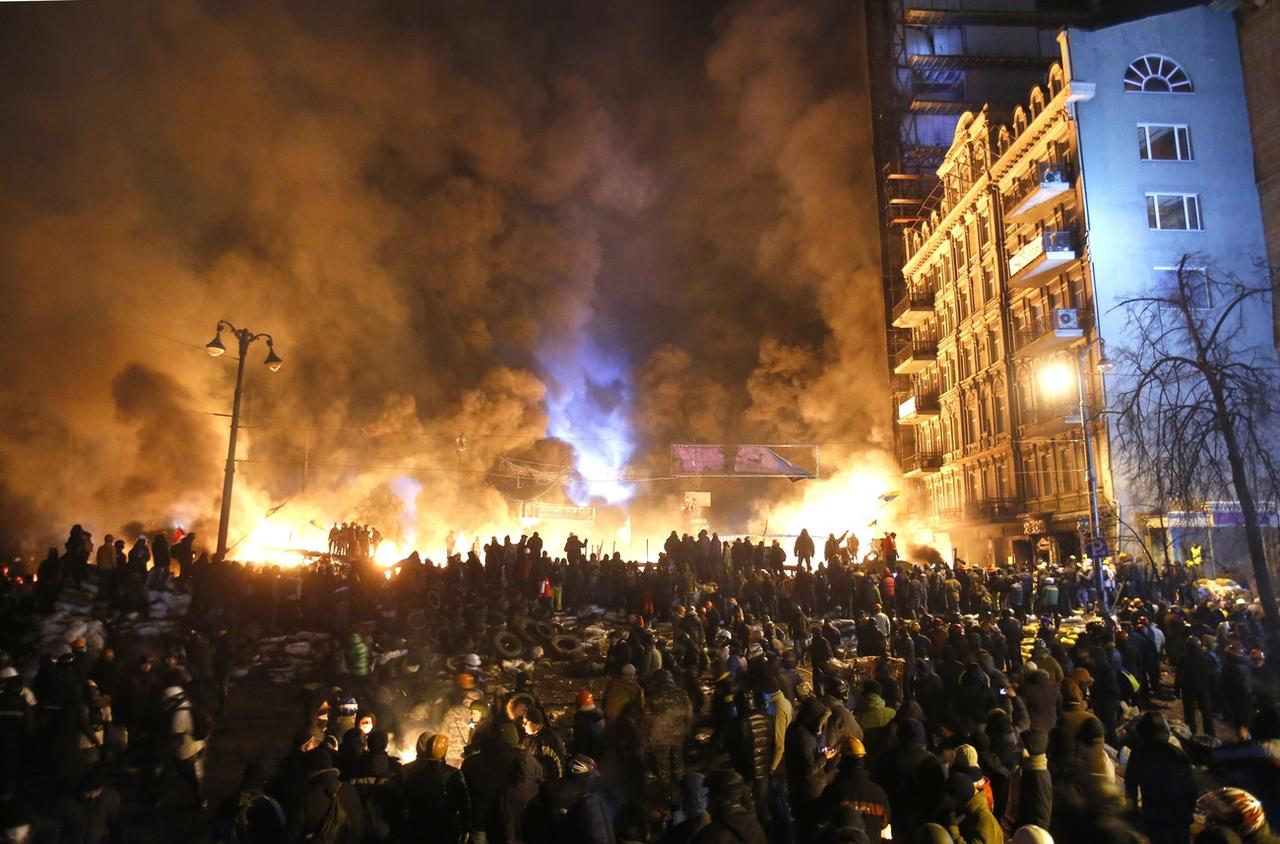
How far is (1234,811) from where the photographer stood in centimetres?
459

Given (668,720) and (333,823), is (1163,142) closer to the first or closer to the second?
(668,720)

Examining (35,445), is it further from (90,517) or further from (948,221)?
(948,221)

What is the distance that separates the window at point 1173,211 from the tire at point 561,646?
28.2m

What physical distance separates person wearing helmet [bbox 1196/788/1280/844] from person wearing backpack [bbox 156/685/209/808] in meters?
9.92

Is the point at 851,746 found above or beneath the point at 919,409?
beneath

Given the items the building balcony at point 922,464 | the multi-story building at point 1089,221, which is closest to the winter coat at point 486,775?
the multi-story building at point 1089,221

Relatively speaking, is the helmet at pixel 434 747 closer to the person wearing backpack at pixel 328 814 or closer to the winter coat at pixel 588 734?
the person wearing backpack at pixel 328 814

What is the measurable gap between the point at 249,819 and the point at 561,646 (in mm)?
13343

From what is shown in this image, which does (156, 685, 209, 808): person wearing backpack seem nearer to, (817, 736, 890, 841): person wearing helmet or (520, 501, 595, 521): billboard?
(817, 736, 890, 841): person wearing helmet

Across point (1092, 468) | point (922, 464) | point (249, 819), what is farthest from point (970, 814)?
point (922, 464)

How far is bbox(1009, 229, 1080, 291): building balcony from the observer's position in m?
32.8

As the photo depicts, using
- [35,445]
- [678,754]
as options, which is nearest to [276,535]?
[35,445]

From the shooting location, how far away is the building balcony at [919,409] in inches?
1868

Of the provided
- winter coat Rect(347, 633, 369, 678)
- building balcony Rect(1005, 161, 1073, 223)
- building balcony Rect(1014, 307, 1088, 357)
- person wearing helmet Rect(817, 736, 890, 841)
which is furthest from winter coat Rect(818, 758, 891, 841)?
building balcony Rect(1005, 161, 1073, 223)
